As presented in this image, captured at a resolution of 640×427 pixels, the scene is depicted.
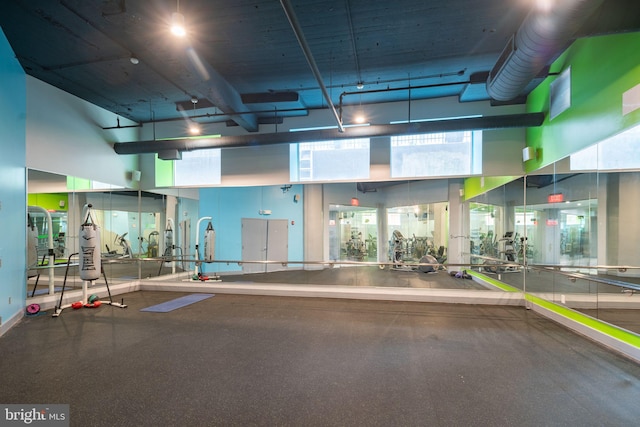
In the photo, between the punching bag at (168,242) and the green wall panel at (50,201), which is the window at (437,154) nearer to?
the punching bag at (168,242)

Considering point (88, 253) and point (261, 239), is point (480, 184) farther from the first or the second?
point (88, 253)

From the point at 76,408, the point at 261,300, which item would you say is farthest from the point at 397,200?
the point at 76,408

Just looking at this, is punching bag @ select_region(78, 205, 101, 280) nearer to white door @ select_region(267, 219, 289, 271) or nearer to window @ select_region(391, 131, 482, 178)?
white door @ select_region(267, 219, 289, 271)

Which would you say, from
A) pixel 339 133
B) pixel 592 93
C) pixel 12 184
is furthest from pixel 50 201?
pixel 592 93

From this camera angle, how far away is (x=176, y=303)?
18.2 feet

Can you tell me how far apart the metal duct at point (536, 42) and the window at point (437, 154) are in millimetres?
1433

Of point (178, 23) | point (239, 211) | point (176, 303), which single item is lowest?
point (176, 303)

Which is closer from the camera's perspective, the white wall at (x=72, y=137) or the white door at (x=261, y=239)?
the white wall at (x=72, y=137)

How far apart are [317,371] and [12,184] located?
16.9 feet

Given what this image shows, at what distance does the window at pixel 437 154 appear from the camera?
18.6 feet

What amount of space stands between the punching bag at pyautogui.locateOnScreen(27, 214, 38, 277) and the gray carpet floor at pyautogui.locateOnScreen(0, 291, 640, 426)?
878 mm

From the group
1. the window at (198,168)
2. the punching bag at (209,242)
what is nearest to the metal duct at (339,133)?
the window at (198,168)

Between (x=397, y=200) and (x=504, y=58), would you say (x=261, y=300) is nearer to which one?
(x=397, y=200)

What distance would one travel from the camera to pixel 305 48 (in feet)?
9.77
